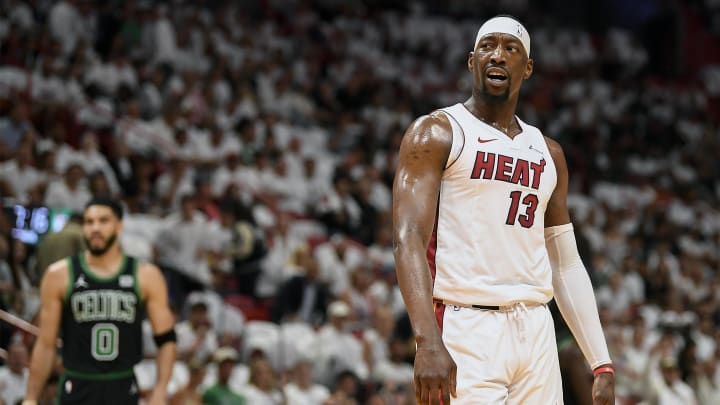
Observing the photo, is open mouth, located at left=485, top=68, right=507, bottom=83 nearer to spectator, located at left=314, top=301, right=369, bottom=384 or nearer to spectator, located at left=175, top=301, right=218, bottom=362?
spectator, located at left=175, top=301, right=218, bottom=362

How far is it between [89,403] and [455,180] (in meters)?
2.82

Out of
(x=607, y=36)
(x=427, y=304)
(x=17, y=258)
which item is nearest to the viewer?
(x=427, y=304)

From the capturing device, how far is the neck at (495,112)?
173 inches

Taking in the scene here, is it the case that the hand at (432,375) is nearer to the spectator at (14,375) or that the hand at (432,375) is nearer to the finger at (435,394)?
the finger at (435,394)

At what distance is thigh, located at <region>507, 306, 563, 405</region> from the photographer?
409cm

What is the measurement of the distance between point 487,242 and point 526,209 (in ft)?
0.82

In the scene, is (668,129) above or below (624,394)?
above

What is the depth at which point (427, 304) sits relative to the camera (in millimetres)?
3791

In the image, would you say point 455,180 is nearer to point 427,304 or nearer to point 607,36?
point 427,304

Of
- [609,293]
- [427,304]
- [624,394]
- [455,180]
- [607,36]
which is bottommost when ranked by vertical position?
[624,394]

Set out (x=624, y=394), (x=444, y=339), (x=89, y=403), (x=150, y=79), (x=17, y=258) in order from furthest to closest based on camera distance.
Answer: (x=150, y=79) < (x=624, y=394) < (x=17, y=258) < (x=89, y=403) < (x=444, y=339)

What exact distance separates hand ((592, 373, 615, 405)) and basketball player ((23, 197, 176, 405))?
2.65m

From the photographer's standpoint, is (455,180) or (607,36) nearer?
(455,180)

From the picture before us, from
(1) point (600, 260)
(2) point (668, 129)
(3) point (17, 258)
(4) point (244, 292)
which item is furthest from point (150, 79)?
(2) point (668, 129)
